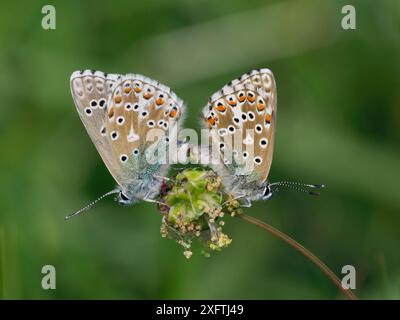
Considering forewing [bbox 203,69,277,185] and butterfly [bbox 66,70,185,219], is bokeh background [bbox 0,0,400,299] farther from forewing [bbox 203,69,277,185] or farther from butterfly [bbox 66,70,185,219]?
forewing [bbox 203,69,277,185]

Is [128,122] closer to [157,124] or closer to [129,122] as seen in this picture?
[129,122]

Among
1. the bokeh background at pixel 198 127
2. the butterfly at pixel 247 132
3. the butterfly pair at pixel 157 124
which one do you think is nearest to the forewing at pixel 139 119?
the butterfly pair at pixel 157 124

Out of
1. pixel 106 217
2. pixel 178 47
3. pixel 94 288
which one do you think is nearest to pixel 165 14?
pixel 178 47

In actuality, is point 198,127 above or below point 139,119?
below

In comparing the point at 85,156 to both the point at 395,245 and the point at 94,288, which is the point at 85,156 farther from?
the point at 395,245

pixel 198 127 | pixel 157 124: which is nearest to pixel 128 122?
pixel 157 124

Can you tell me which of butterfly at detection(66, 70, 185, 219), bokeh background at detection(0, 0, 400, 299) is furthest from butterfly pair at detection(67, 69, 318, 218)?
bokeh background at detection(0, 0, 400, 299)

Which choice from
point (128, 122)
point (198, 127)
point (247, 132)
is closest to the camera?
point (247, 132)

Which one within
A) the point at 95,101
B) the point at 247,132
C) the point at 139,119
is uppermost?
the point at 95,101
